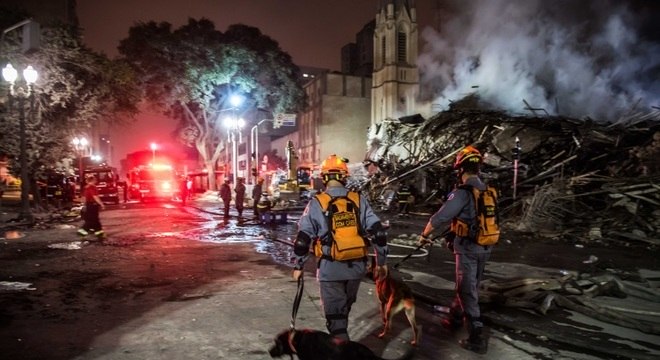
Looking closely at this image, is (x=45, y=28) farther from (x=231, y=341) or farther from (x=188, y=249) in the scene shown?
(x=231, y=341)

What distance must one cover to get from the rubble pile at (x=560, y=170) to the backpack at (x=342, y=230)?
1098 centimetres

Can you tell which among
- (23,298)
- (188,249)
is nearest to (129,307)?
(23,298)

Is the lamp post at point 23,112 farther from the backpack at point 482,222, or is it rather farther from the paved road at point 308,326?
the backpack at point 482,222

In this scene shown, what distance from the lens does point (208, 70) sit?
35844 millimetres

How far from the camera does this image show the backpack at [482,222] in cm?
485

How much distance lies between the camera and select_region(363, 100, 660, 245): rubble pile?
1316 centimetres

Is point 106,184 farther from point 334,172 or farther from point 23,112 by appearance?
Result: point 334,172

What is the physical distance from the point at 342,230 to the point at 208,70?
3450cm

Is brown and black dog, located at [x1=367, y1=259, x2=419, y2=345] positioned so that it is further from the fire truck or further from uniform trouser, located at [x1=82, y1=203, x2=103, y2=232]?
the fire truck

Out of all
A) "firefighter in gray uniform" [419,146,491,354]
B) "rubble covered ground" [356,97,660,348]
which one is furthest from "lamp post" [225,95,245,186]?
"firefighter in gray uniform" [419,146,491,354]

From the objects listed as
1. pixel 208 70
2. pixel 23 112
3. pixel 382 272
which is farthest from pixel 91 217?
pixel 208 70

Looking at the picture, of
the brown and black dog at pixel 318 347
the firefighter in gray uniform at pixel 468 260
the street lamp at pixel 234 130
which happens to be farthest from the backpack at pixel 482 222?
the street lamp at pixel 234 130

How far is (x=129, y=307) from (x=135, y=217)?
14.2m

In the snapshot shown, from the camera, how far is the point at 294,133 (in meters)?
77.6
